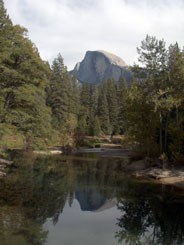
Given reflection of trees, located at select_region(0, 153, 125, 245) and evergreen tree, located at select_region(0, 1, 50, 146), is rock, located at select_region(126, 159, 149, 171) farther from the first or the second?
evergreen tree, located at select_region(0, 1, 50, 146)

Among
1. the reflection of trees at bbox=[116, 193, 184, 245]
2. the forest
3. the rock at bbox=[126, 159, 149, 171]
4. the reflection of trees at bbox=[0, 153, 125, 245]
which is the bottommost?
the reflection of trees at bbox=[116, 193, 184, 245]

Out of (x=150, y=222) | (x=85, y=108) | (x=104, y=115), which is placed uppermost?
(x=85, y=108)

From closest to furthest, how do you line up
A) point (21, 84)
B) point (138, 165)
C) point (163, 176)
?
1. point (21, 84)
2. point (163, 176)
3. point (138, 165)

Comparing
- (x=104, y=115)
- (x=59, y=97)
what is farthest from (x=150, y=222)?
(x=104, y=115)

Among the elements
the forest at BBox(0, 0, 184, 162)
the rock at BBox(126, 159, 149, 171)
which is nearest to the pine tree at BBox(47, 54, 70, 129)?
the forest at BBox(0, 0, 184, 162)

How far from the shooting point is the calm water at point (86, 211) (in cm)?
1462

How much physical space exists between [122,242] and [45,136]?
47.3ft

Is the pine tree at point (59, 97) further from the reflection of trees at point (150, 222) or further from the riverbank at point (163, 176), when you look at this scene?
the reflection of trees at point (150, 222)

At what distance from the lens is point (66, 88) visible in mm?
77938

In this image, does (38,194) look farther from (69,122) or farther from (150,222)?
(69,122)

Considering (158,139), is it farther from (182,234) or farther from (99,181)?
(182,234)

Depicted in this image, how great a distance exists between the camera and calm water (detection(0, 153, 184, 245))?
14625mm

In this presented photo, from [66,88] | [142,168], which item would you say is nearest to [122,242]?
[142,168]

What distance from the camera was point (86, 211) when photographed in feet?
65.4
